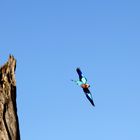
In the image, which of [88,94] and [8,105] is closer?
[8,105]

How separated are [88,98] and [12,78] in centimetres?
657

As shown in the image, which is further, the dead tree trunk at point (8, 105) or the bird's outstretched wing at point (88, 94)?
the bird's outstretched wing at point (88, 94)

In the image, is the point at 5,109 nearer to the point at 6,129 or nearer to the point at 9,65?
the point at 6,129

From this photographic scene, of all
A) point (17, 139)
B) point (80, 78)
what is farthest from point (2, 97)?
point (80, 78)

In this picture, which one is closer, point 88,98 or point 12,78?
point 12,78

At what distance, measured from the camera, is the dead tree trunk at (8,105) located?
82.4 feet

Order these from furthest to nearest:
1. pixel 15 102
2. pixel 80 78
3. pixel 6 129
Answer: pixel 80 78 → pixel 15 102 → pixel 6 129

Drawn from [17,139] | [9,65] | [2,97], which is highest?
[9,65]

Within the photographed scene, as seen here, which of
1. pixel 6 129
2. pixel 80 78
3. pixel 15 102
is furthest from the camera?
pixel 80 78

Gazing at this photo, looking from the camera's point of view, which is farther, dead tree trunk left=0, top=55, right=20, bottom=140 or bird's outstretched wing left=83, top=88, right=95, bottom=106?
bird's outstretched wing left=83, top=88, right=95, bottom=106

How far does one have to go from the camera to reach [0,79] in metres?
26.4

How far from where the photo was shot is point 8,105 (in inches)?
1019

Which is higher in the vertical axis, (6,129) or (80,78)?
(80,78)

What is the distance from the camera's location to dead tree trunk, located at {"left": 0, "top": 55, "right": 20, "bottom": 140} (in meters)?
25.1
